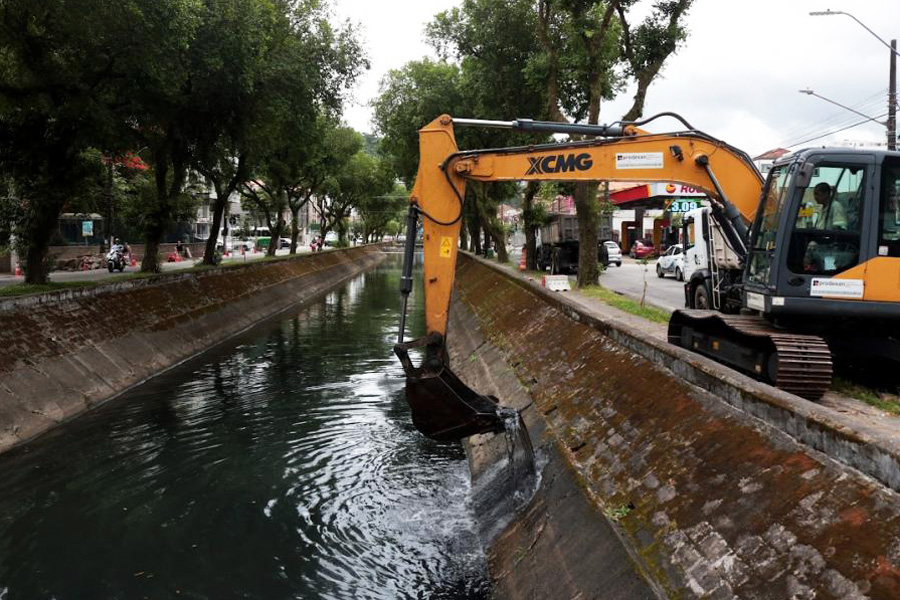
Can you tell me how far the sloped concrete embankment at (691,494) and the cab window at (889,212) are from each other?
2.62 metres

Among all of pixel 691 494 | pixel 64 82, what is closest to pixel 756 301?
pixel 691 494

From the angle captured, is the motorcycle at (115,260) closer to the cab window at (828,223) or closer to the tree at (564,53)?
the tree at (564,53)

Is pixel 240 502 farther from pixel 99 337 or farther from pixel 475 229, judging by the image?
pixel 475 229

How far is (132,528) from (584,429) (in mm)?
5533

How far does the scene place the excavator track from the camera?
7.43 meters

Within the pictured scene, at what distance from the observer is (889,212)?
25.5 feet

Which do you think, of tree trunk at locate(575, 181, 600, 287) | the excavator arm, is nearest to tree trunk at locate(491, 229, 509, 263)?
tree trunk at locate(575, 181, 600, 287)

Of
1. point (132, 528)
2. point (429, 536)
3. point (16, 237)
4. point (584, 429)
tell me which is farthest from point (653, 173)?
point (16, 237)

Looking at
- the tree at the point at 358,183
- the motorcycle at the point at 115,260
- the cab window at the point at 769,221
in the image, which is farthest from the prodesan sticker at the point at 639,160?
the tree at the point at 358,183

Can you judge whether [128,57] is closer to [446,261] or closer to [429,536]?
[446,261]

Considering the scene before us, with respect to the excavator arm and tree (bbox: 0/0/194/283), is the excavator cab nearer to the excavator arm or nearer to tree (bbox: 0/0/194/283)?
the excavator arm

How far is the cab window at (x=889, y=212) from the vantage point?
7.76 m

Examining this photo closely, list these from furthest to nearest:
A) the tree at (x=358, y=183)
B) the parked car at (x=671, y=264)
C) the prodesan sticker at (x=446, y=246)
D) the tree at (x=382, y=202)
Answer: the tree at (x=382, y=202), the tree at (x=358, y=183), the parked car at (x=671, y=264), the prodesan sticker at (x=446, y=246)

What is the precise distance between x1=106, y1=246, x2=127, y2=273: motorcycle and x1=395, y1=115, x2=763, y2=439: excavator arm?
2820 centimetres
